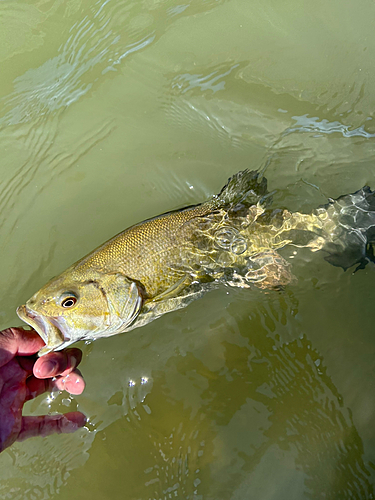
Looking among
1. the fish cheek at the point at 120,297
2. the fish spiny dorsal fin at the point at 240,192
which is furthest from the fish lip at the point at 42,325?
the fish spiny dorsal fin at the point at 240,192

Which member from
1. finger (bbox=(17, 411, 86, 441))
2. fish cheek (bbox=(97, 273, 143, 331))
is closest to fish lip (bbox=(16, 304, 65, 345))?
fish cheek (bbox=(97, 273, 143, 331))

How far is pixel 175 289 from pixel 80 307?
0.83 metres

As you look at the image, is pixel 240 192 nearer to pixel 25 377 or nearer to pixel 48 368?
pixel 48 368

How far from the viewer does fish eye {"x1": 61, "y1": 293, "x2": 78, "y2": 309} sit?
9.02ft

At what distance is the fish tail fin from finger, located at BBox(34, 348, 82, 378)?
8.81ft

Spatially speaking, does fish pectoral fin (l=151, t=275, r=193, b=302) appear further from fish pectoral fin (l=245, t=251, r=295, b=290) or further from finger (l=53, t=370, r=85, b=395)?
finger (l=53, t=370, r=85, b=395)

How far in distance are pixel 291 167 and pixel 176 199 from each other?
1383 mm

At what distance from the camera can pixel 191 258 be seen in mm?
3168

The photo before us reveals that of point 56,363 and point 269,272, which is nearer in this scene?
point 56,363

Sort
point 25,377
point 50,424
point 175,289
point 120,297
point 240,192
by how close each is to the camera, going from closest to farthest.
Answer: point 120,297 → point 25,377 → point 175,289 → point 50,424 → point 240,192

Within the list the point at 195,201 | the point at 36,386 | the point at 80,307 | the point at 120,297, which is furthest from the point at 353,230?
the point at 36,386

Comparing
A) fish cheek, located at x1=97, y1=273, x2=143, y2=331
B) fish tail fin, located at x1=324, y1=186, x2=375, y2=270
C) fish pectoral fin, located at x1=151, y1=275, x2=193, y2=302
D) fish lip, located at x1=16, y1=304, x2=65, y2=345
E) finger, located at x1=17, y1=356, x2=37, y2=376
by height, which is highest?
fish lip, located at x1=16, y1=304, x2=65, y2=345

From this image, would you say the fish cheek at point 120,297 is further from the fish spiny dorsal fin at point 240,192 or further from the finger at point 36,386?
the fish spiny dorsal fin at point 240,192

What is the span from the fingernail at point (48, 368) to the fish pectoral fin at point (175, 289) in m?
0.93
